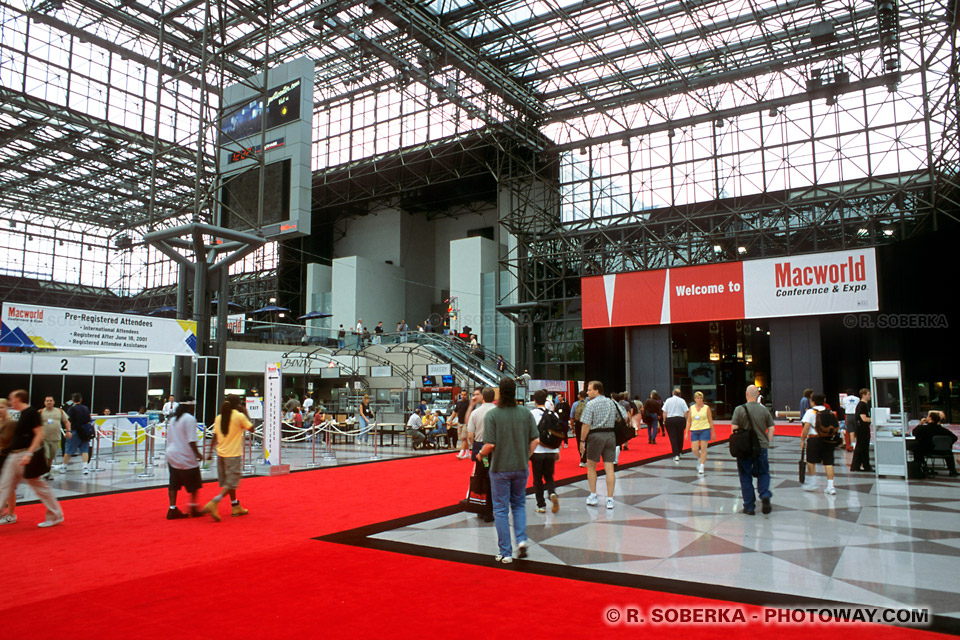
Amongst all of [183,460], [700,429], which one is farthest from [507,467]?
[700,429]

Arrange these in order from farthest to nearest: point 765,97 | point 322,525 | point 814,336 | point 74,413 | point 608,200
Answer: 1. point 608,200
2. point 765,97
3. point 814,336
4. point 74,413
5. point 322,525

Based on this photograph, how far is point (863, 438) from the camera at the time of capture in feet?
39.5

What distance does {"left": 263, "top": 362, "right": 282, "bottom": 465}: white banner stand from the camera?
12805 mm

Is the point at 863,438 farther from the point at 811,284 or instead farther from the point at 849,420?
the point at 811,284

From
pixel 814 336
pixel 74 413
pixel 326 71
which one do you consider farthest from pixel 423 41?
pixel 814 336

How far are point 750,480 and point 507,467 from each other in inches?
155

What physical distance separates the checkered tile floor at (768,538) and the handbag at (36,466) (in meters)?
4.14

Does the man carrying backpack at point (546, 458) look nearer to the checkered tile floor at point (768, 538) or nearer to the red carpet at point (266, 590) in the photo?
the checkered tile floor at point (768, 538)

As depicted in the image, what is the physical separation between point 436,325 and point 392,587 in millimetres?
32525

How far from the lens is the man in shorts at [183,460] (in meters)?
8.18

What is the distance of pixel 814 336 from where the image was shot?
2648cm

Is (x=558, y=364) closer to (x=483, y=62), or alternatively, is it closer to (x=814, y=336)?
(x=814, y=336)

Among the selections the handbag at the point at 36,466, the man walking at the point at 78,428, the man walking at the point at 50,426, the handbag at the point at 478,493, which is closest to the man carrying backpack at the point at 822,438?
the handbag at the point at 478,493

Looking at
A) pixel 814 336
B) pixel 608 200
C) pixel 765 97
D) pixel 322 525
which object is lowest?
pixel 322 525
